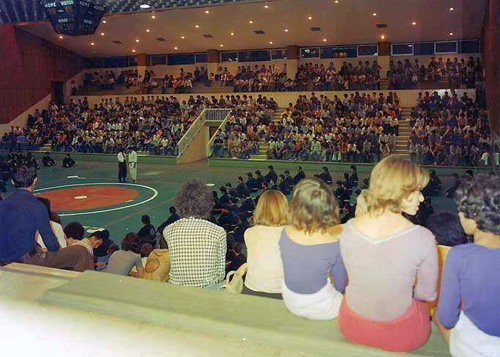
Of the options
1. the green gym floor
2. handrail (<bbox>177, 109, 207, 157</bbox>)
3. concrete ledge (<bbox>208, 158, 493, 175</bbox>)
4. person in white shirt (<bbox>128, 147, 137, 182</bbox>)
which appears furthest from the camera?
handrail (<bbox>177, 109, 207, 157</bbox>)

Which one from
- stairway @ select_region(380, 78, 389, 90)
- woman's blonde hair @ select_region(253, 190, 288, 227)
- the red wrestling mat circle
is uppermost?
stairway @ select_region(380, 78, 389, 90)

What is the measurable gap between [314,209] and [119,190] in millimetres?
13118

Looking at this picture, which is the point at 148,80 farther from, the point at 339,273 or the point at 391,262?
the point at 391,262

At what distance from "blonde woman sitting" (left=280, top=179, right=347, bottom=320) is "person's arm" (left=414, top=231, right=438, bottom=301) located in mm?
474

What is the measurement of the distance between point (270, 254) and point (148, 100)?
26238 millimetres

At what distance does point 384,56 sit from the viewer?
2620 centimetres

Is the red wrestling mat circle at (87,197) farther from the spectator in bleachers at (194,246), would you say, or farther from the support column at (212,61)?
the support column at (212,61)

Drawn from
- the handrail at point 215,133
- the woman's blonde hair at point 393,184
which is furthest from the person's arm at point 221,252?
the handrail at point 215,133

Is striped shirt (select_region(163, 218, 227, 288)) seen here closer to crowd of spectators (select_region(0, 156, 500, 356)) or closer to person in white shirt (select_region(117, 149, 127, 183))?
crowd of spectators (select_region(0, 156, 500, 356))

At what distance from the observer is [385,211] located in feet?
7.88

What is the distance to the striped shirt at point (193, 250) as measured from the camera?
3.84 meters

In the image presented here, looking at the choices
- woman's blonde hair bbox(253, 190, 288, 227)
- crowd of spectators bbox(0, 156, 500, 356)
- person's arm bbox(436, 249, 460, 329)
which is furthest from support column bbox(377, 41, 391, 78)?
person's arm bbox(436, 249, 460, 329)

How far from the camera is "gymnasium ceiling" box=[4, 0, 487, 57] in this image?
815 inches

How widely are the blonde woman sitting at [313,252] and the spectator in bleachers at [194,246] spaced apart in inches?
45.1
